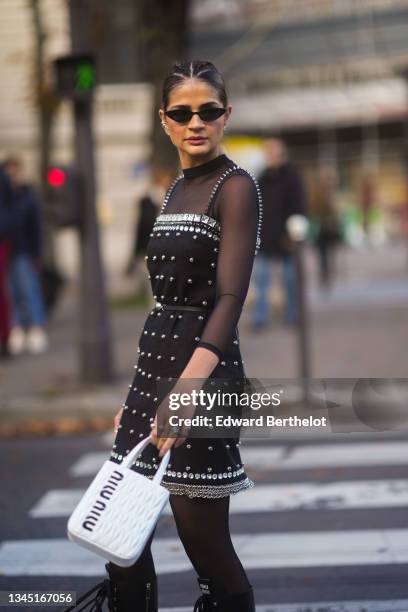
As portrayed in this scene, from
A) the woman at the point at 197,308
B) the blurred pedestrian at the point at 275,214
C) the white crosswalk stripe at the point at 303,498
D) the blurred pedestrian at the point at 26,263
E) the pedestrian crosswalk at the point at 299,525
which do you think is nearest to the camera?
the woman at the point at 197,308

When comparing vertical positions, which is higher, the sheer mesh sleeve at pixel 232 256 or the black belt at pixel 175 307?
the sheer mesh sleeve at pixel 232 256

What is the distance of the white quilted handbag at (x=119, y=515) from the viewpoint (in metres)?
2.94

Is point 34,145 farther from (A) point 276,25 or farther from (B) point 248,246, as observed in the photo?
(B) point 248,246

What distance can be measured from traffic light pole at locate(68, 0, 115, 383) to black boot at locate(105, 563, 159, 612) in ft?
21.0

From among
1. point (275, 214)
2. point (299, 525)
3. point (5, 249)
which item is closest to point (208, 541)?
point (299, 525)

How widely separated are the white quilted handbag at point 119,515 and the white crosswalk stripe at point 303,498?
310 cm

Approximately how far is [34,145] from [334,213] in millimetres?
11630

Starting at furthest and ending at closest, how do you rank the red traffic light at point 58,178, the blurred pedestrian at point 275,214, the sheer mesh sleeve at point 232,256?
the blurred pedestrian at point 275,214 → the red traffic light at point 58,178 → the sheer mesh sleeve at point 232,256

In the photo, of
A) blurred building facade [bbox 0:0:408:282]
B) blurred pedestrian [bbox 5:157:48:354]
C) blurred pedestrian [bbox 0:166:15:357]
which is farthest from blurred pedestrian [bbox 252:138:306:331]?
blurred building facade [bbox 0:0:408:282]

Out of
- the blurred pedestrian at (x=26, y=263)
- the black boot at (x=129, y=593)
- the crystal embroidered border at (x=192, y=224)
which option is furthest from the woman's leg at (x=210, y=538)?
the blurred pedestrian at (x=26, y=263)

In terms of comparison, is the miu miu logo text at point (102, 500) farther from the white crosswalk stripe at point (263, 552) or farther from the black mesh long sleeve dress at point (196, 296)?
the white crosswalk stripe at point (263, 552)

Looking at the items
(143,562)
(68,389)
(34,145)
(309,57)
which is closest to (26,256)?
(68,389)

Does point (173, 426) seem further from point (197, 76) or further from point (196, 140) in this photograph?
point (197, 76)

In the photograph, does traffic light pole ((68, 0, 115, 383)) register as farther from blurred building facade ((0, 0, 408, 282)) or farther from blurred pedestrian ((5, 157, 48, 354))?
blurred building facade ((0, 0, 408, 282))
